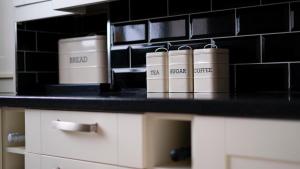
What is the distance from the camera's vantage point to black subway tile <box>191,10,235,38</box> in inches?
61.7

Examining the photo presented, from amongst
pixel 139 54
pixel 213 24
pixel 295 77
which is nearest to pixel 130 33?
pixel 139 54

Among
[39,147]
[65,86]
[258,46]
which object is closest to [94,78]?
[65,86]

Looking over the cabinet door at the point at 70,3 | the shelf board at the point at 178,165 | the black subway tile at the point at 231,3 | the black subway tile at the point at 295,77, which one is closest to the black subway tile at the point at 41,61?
the cabinet door at the point at 70,3

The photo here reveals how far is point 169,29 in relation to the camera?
1728 mm

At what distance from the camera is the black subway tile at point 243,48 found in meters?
1.52

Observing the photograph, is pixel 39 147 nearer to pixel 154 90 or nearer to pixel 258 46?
pixel 154 90

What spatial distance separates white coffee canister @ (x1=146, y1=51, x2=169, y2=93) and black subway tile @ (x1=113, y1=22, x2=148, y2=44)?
10.5 inches

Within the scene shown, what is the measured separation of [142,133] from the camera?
115 centimetres

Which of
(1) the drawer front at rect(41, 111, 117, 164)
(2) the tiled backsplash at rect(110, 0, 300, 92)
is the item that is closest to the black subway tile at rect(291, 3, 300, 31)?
(2) the tiled backsplash at rect(110, 0, 300, 92)

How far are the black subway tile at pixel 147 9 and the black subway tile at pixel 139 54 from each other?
13 centimetres

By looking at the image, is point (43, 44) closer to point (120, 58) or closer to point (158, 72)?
point (120, 58)

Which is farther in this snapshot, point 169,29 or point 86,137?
point 169,29

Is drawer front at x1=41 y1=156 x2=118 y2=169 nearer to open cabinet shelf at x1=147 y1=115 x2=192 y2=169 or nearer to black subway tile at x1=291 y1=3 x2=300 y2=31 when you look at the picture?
open cabinet shelf at x1=147 y1=115 x2=192 y2=169

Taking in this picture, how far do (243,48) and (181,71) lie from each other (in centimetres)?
26
